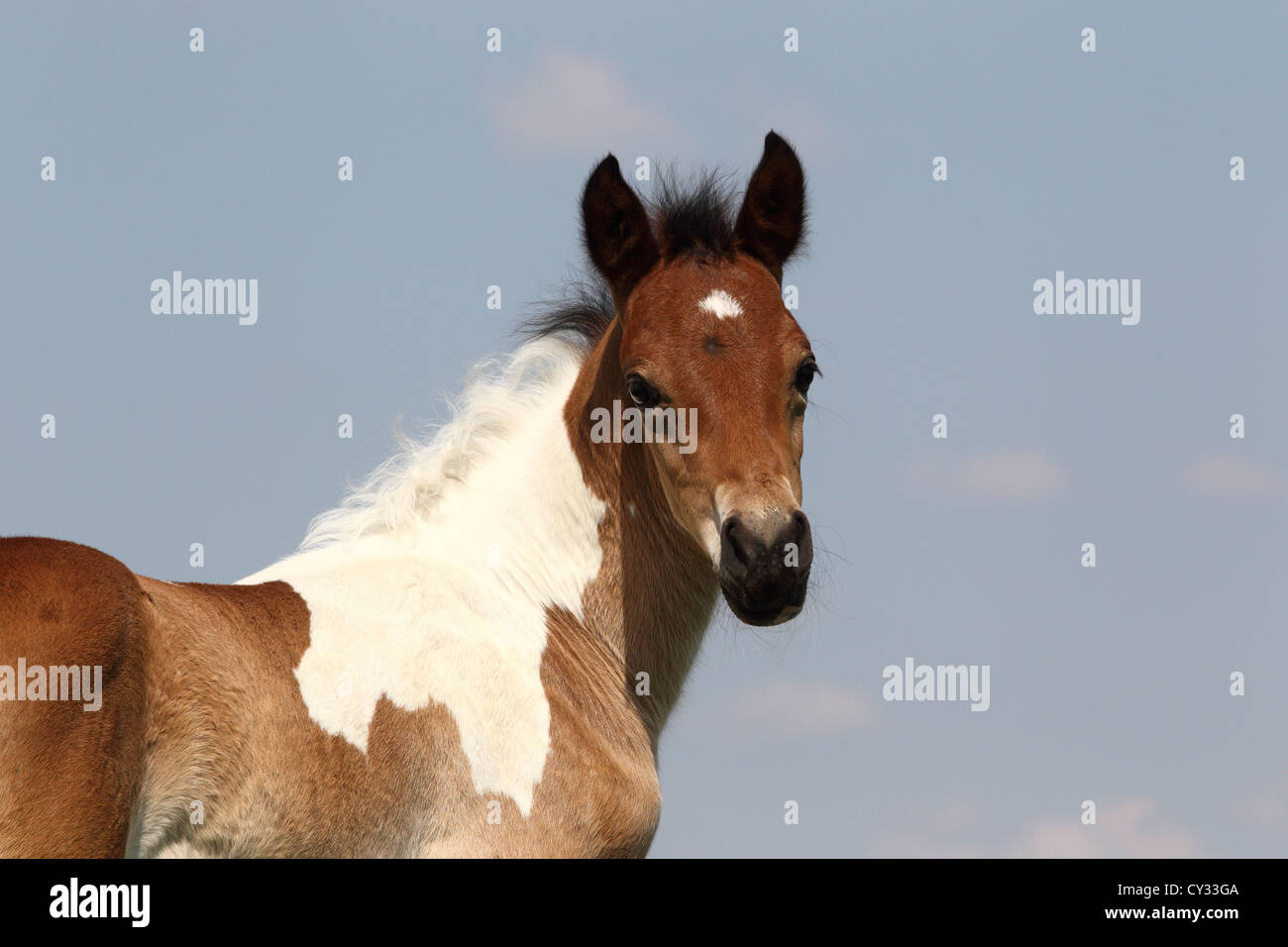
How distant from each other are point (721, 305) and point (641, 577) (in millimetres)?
1543

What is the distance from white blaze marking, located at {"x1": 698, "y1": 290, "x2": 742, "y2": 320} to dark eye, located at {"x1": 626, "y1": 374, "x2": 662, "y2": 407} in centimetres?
49

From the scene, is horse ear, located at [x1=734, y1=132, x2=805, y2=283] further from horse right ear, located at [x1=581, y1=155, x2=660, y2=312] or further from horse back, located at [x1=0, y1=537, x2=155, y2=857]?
horse back, located at [x1=0, y1=537, x2=155, y2=857]

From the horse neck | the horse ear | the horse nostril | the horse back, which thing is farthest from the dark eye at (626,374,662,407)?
the horse back

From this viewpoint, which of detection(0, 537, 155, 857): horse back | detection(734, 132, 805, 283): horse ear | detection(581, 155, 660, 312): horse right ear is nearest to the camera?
detection(0, 537, 155, 857): horse back

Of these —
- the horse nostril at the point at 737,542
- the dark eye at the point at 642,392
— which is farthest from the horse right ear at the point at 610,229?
the horse nostril at the point at 737,542

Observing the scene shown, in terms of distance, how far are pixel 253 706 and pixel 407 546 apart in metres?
1.58

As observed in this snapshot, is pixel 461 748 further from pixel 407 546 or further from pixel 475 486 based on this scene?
pixel 475 486

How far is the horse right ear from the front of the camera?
7.14 m

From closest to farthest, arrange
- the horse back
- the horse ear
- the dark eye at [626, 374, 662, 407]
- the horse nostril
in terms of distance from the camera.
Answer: the horse back → the horse nostril → the dark eye at [626, 374, 662, 407] → the horse ear

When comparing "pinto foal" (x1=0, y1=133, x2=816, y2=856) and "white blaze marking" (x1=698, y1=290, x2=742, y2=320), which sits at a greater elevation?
"white blaze marking" (x1=698, y1=290, x2=742, y2=320)

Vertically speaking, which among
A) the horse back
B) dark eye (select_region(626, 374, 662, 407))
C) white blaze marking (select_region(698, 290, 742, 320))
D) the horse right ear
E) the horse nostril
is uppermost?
the horse right ear

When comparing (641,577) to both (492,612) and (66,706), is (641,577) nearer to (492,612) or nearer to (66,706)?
(492,612)

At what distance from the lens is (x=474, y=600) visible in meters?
6.55

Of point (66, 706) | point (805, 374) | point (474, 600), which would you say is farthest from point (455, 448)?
point (66, 706)
